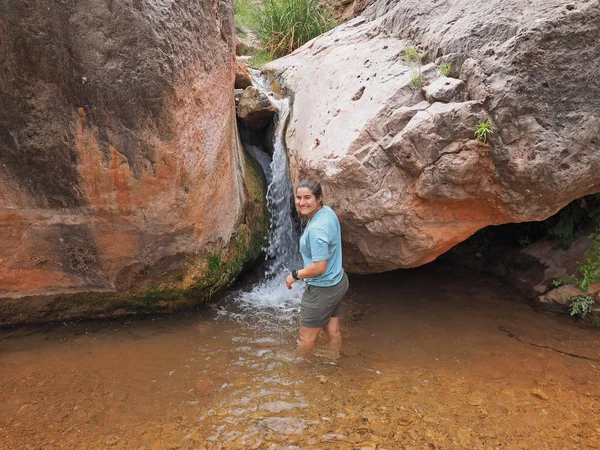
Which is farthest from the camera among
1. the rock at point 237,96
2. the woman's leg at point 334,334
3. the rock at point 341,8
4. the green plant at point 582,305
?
the rock at point 341,8

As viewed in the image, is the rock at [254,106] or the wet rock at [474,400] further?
the rock at [254,106]

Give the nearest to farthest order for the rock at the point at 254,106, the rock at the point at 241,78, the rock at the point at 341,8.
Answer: the rock at the point at 254,106, the rock at the point at 241,78, the rock at the point at 341,8

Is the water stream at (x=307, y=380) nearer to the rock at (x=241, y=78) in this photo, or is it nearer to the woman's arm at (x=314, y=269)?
the woman's arm at (x=314, y=269)

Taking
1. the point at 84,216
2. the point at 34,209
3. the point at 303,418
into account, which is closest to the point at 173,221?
the point at 84,216

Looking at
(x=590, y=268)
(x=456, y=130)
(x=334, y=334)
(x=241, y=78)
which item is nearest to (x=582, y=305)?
(x=590, y=268)

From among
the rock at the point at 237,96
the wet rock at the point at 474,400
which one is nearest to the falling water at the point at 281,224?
the rock at the point at 237,96

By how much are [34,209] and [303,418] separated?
8.86 ft

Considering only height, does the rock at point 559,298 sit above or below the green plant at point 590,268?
below

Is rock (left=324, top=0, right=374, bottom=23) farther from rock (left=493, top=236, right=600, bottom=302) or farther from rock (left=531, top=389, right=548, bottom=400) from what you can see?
rock (left=531, top=389, right=548, bottom=400)

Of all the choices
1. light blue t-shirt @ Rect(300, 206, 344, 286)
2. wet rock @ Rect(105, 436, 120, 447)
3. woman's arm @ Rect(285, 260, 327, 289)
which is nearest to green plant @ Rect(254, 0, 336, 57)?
light blue t-shirt @ Rect(300, 206, 344, 286)

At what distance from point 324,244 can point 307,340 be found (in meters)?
0.93

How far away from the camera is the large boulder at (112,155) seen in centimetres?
331

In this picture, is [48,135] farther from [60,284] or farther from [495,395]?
[495,395]

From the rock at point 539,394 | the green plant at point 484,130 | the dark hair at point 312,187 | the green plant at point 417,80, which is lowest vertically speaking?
the rock at point 539,394
